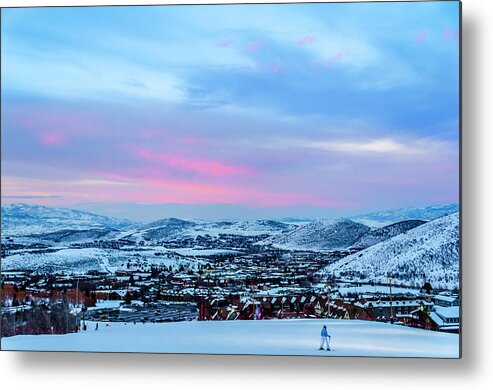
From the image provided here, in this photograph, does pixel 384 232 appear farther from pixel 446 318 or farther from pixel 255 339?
pixel 255 339

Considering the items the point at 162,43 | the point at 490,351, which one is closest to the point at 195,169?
the point at 162,43

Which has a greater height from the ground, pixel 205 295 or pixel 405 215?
pixel 405 215

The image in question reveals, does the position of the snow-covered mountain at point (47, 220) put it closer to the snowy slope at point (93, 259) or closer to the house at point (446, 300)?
the snowy slope at point (93, 259)

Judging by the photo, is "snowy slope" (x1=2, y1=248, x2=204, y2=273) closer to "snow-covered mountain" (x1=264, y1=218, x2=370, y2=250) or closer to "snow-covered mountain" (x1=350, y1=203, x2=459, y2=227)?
"snow-covered mountain" (x1=264, y1=218, x2=370, y2=250)

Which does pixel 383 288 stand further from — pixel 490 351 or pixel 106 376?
pixel 106 376

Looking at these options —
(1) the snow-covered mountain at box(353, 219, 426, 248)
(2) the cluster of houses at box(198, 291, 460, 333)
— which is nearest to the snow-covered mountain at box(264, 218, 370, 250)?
(1) the snow-covered mountain at box(353, 219, 426, 248)

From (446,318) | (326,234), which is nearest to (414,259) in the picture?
(446,318)

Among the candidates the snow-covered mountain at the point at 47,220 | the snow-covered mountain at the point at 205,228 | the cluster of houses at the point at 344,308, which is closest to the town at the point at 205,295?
the cluster of houses at the point at 344,308
